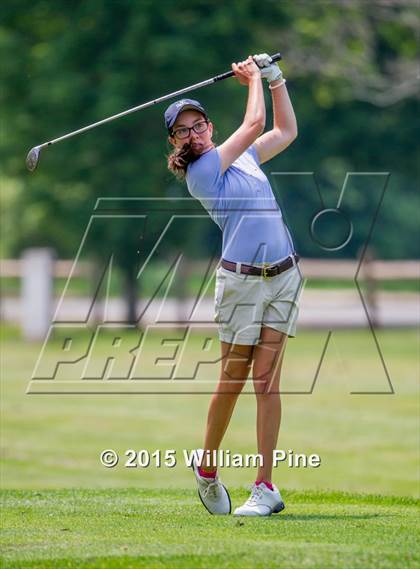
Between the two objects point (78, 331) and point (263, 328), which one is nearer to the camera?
point (263, 328)

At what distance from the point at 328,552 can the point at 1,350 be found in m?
18.5

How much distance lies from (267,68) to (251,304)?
1121 millimetres

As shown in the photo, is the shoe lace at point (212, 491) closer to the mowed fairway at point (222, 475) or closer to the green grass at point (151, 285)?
the mowed fairway at point (222, 475)

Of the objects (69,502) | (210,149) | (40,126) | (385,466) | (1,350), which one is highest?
(210,149)

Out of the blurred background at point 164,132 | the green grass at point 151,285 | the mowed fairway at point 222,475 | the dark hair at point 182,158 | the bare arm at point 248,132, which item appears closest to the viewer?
the mowed fairway at point 222,475

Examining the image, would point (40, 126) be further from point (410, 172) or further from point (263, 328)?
point (263, 328)

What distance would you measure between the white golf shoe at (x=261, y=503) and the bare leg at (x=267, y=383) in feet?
0.47

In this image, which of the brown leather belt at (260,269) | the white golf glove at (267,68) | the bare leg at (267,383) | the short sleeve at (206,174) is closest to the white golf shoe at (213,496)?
the bare leg at (267,383)

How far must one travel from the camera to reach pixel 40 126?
26828 mm

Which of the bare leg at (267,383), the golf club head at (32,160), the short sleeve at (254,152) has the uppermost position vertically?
the short sleeve at (254,152)

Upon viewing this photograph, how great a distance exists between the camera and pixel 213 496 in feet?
21.9

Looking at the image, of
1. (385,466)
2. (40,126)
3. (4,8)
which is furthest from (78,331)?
(385,466)

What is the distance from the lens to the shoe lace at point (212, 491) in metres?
6.64

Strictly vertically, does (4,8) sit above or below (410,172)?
above
